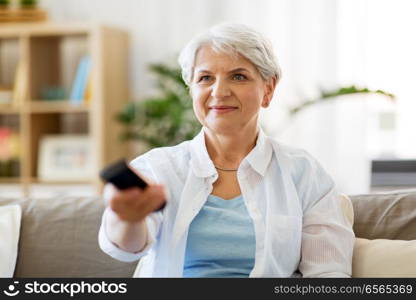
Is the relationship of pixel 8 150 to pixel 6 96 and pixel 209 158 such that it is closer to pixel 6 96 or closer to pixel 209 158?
pixel 6 96

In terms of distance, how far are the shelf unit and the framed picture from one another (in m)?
0.04

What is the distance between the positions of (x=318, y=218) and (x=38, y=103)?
2.97 meters

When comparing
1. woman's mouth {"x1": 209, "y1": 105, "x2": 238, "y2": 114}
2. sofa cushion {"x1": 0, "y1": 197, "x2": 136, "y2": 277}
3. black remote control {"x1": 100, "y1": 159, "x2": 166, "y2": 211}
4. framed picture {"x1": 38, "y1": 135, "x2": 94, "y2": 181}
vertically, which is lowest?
framed picture {"x1": 38, "y1": 135, "x2": 94, "y2": 181}

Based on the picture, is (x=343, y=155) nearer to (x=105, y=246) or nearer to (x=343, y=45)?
(x=343, y=45)

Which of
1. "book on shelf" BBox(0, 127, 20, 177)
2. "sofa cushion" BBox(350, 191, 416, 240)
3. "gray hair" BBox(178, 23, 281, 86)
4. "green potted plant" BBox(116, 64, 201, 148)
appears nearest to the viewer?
"gray hair" BBox(178, 23, 281, 86)

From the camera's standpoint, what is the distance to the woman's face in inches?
66.4

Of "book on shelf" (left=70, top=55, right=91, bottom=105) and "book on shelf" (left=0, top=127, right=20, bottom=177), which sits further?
"book on shelf" (left=0, top=127, right=20, bottom=177)

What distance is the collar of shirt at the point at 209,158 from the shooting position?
1.74m

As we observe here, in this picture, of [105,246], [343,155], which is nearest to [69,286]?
[105,246]

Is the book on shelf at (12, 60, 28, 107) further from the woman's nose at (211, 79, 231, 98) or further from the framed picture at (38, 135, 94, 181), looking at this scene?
the woman's nose at (211, 79, 231, 98)

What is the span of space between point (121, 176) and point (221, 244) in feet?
1.69

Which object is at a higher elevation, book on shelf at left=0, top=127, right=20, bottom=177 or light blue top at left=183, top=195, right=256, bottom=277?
light blue top at left=183, top=195, right=256, bottom=277

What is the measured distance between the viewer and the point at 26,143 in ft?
14.3

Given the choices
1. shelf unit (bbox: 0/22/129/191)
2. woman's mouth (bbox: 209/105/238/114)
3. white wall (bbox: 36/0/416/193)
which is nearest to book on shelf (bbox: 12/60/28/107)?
shelf unit (bbox: 0/22/129/191)
